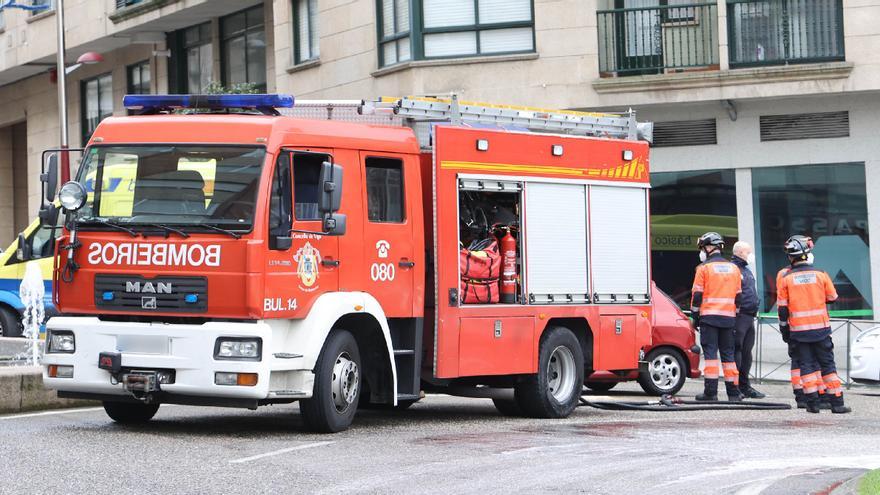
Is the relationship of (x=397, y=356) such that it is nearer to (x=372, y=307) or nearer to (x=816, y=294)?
(x=372, y=307)

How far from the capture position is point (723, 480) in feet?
32.9

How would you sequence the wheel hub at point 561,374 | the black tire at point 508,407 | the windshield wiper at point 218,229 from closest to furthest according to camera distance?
the windshield wiper at point 218,229
the wheel hub at point 561,374
the black tire at point 508,407

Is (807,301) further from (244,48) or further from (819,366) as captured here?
(244,48)

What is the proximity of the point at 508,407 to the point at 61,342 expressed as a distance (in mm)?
4842

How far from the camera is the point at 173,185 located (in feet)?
39.5

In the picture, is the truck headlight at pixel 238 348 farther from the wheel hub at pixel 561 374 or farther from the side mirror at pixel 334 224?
the wheel hub at pixel 561 374

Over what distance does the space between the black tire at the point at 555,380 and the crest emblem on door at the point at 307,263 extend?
10.5 feet

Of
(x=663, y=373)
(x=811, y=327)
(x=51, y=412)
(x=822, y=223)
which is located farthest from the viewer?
(x=822, y=223)

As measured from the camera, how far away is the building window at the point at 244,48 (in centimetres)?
3262

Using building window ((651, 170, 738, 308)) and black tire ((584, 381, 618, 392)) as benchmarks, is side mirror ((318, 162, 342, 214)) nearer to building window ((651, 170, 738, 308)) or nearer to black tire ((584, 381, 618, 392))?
black tire ((584, 381, 618, 392))

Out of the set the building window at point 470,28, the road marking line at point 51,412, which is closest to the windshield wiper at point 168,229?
the road marking line at point 51,412

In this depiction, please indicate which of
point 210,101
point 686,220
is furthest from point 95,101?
point 210,101

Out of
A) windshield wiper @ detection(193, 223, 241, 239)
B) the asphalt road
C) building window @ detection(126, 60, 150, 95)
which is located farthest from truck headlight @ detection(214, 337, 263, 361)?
building window @ detection(126, 60, 150, 95)

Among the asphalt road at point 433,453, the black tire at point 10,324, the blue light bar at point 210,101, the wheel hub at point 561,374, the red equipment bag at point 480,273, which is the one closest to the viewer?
the asphalt road at point 433,453
